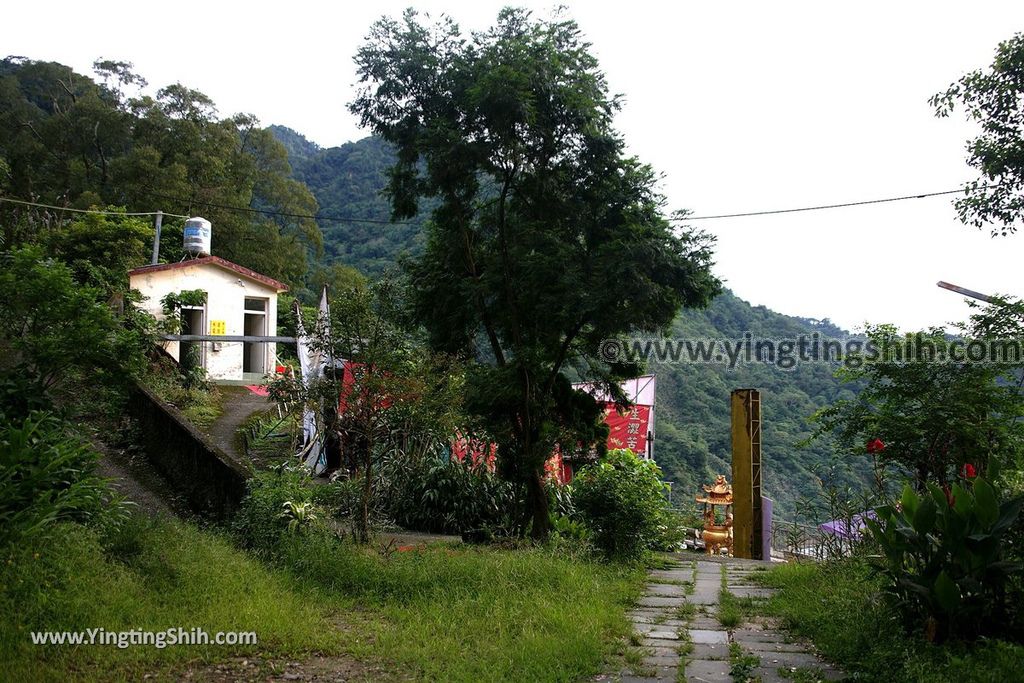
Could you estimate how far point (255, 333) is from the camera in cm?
2128

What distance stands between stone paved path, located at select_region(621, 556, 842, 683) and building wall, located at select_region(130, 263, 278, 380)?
13.6m

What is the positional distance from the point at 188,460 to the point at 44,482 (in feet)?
10.7

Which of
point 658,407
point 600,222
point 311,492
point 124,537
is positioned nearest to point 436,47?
point 600,222

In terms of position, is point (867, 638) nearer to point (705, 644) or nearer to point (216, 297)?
point (705, 644)

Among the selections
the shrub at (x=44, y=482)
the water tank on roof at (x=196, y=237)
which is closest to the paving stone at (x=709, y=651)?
the shrub at (x=44, y=482)

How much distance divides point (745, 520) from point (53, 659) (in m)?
9.84

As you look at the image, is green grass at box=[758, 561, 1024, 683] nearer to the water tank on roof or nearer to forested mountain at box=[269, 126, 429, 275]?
the water tank on roof

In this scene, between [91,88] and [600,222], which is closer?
[600,222]

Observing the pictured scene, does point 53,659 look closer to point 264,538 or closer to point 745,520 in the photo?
point 264,538

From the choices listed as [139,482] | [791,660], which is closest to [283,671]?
[791,660]

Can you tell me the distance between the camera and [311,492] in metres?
8.07

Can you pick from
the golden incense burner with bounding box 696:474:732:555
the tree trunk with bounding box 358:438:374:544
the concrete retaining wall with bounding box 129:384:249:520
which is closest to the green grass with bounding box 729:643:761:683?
the tree trunk with bounding box 358:438:374:544

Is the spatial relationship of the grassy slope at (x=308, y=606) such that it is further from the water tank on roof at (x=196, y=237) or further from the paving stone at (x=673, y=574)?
the water tank on roof at (x=196, y=237)

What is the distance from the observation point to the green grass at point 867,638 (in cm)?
422
